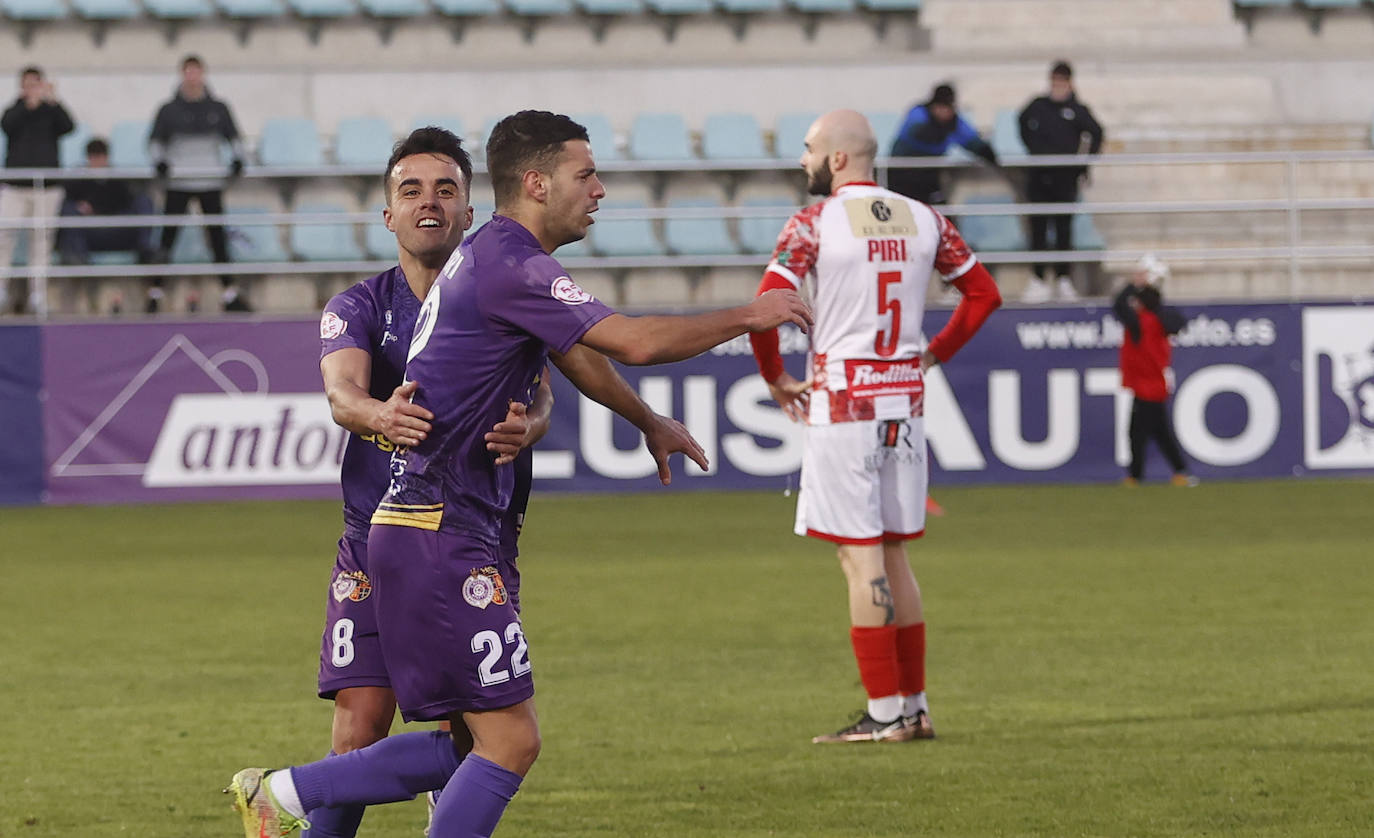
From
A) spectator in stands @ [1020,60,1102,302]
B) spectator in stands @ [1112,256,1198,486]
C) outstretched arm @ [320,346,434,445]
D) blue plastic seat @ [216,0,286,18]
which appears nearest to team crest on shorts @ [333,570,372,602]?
outstretched arm @ [320,346,434,445]

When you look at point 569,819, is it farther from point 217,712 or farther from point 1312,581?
point 1312,581

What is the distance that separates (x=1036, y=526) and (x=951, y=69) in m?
9.65

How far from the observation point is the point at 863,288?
7496 millimetres

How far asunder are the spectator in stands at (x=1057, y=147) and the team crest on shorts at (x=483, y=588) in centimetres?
1537

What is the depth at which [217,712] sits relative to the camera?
8156 mm

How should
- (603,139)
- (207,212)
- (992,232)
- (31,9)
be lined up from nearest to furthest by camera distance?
(207,212) → (992,232) → (603,139) → (31,9)

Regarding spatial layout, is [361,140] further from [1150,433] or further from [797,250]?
[797,250]

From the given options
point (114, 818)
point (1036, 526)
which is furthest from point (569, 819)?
point (1036, 526)

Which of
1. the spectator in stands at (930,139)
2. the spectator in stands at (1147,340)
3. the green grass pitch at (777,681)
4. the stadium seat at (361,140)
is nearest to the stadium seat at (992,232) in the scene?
the spectator in stands at (930,139)

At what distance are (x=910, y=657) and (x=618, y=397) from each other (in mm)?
3013

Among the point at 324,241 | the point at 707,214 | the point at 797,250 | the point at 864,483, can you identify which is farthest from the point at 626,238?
the point at 864,483

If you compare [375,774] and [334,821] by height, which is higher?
[375,774]

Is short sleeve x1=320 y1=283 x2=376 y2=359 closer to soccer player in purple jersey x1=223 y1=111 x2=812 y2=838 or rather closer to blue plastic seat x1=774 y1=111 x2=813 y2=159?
soccer player in purple jersey x1=223 y1=111 x2=812 y2=838

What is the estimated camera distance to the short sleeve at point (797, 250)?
24.6ft
